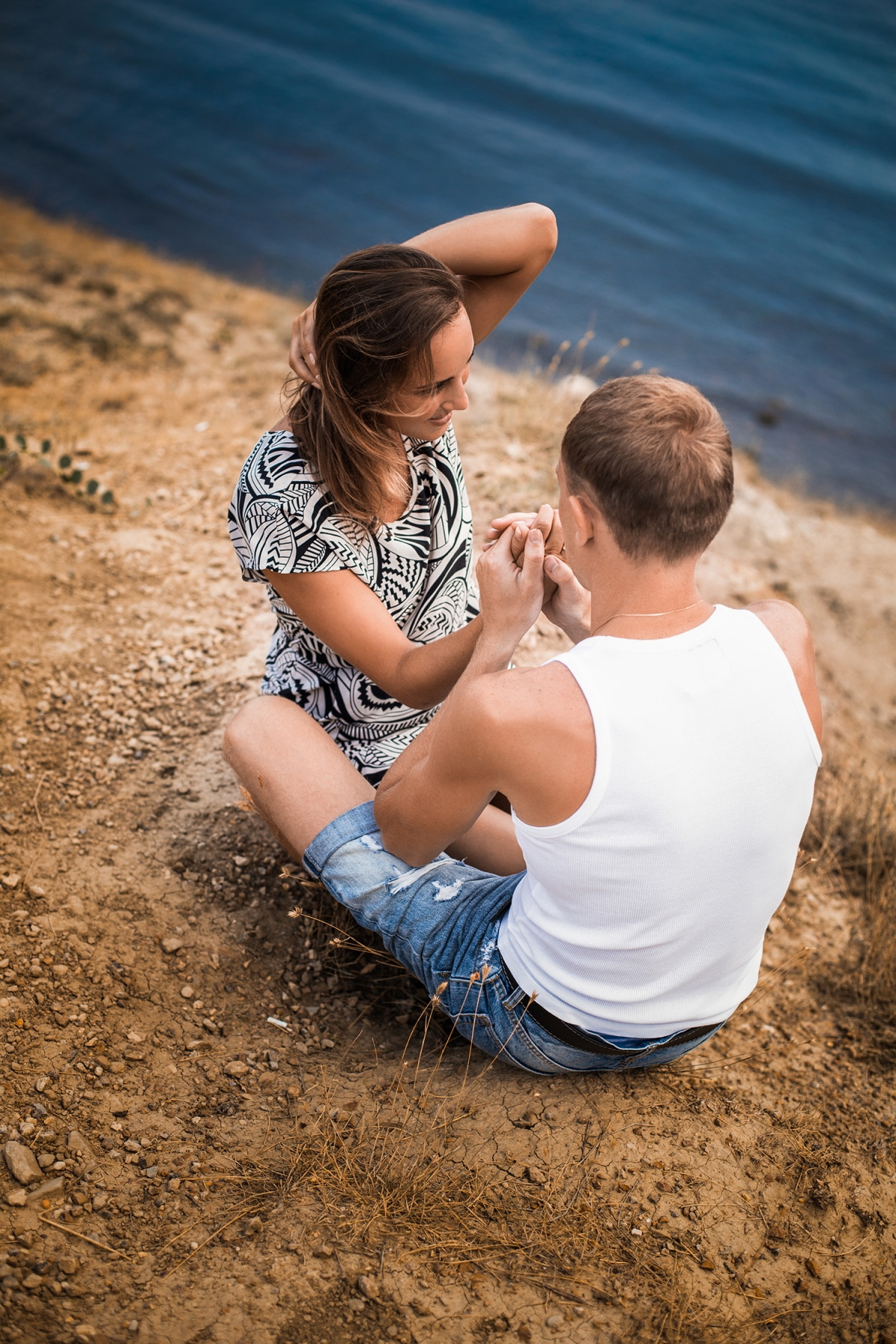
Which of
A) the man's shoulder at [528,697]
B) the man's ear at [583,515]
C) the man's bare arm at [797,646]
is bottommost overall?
the man's shoulder at [528,697]

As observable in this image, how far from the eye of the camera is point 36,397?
5895 millimetres

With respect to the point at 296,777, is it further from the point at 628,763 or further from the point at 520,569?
the point at 628,763

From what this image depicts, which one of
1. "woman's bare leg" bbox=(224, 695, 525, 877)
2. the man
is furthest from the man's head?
"woman's bare leg" bbox=(224, 695, 525, 877)

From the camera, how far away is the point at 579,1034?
6.72ft

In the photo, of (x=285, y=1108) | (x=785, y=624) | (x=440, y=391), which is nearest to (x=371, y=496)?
(x=440, y=391)

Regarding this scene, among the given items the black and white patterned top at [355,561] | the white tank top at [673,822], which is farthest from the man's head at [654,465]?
the black and white patterned top at [355,561]

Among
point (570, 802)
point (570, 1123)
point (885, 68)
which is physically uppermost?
point (885, 68)

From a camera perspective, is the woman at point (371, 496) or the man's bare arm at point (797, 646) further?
the woman at point (371, 496)

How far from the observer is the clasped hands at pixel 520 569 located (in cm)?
210

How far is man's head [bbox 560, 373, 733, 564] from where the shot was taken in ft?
5.80

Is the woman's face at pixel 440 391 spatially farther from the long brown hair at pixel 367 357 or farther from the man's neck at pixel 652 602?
the man's neck at pixel 652 602

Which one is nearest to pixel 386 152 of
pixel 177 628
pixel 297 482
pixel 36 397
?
pixel 36 397

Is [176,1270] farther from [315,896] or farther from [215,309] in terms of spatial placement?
[215,309]

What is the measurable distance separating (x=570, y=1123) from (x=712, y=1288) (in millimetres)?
447
